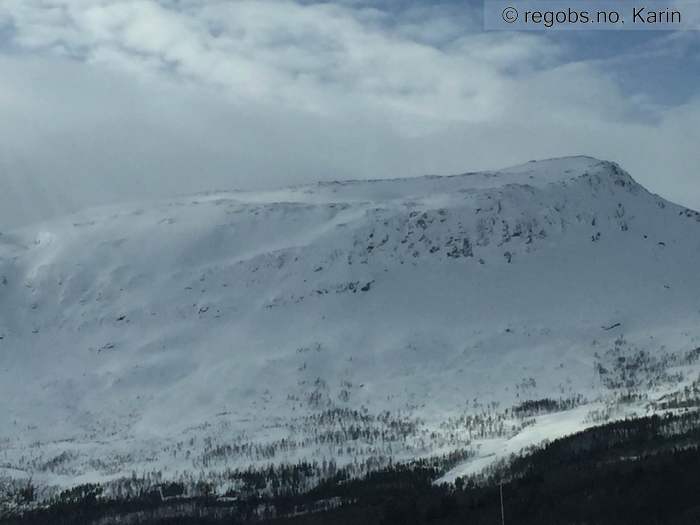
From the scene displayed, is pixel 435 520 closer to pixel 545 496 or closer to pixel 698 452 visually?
pixel 545 496

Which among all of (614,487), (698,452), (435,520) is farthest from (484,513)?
(698,452)

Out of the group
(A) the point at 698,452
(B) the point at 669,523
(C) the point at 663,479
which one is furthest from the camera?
(A) the point at 698,452

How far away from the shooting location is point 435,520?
190 metres

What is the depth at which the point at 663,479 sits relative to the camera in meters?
187

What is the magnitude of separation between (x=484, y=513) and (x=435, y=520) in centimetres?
783

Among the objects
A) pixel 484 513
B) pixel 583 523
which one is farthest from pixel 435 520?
pixel 583 523

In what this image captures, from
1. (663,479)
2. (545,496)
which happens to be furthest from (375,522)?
(663,479)

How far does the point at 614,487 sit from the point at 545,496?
35.9 feet

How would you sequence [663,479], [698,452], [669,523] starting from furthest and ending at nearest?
[698,452] < [663,479] < [669,523]

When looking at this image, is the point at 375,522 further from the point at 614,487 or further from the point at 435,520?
the point at 614,487

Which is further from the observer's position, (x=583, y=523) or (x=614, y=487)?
(x=614, y=487)

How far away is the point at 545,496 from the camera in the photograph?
191125 mm

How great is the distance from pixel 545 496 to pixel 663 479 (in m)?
18.6

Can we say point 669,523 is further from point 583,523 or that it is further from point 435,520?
point 435,520
